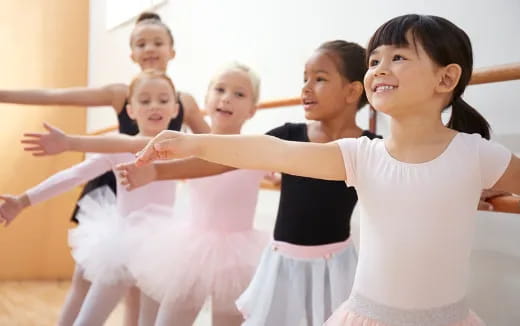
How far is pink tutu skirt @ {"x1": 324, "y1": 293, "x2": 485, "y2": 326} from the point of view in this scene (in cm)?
91

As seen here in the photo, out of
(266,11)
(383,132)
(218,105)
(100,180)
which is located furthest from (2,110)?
(383,132)

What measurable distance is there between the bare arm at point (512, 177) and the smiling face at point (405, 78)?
16 centimetres

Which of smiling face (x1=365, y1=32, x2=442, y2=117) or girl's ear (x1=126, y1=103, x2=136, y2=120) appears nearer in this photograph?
smiling face (x1=365, y1=32, x2=442, y2=117)

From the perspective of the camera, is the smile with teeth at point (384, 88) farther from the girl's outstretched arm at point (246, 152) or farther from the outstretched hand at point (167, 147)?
the outstretched hand at point (167, 147)

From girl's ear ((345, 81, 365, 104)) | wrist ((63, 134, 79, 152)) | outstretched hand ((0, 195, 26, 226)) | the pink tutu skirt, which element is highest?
girl's ear ((345, 81, 365, 104))

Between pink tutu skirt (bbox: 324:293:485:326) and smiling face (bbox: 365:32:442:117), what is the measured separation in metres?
0.31

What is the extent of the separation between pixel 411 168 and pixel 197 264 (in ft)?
2.42

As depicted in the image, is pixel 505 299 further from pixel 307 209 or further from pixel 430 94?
pixel 430 94

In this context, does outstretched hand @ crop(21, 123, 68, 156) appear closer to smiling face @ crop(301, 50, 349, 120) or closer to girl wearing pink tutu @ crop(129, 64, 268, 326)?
girl wearing pink tutu @ crop(129, 64, 268, 326)

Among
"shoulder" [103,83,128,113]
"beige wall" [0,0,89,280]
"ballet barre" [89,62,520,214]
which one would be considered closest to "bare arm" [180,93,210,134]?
"shoulder" [103,83,128,113]

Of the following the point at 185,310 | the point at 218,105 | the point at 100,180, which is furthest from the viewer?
the point at 100,180

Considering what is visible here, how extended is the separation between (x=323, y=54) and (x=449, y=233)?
0.56 meters

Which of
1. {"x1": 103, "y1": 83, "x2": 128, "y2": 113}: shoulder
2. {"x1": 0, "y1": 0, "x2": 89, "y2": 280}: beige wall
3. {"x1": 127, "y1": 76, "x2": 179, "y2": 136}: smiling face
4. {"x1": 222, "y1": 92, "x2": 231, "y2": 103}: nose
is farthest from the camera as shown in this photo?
{"x1": 0, "y1": 0, "x2": 89, "y2": 280}: beige wall

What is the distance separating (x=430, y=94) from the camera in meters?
0.94
